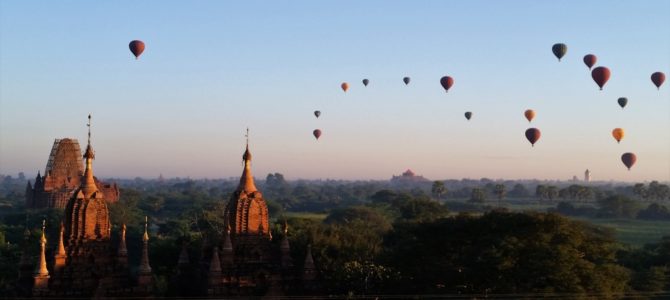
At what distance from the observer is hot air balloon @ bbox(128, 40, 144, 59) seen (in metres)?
Result: 41.6

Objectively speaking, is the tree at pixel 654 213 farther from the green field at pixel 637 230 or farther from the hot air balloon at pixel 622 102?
the hot air balloon at pixel 622 102

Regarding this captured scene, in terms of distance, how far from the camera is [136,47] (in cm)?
4162

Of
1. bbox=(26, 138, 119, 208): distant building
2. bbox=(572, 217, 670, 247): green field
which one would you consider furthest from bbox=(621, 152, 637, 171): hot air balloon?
bbox=(26, 138, 119, 208): distant building

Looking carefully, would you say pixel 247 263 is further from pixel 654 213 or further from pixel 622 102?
pixel 654 213

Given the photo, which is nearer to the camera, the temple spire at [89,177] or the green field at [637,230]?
the temple spire at [89,177]

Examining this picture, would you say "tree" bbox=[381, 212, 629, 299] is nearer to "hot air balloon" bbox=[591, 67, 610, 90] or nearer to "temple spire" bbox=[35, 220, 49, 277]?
"temple spire" bbox=[35, 220, 49, 277]

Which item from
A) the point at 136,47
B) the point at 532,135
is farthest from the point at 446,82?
the point at 136,47

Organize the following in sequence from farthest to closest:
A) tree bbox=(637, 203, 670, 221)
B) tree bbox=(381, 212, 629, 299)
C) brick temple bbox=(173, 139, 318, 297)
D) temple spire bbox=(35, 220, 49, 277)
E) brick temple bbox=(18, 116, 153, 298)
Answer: tree bbox=(637, 203, 670, 221), tree bbox=(381, 212, 629, 299), brick temple bbox=(173, 139, 318, 297), brick temple bbox=(18, 116, 153, 298), temple spire bbox=(35, 220, 49, 277)

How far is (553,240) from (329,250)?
10955 mm

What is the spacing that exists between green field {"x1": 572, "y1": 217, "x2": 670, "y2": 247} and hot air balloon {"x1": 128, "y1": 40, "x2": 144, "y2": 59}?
55.1 metres

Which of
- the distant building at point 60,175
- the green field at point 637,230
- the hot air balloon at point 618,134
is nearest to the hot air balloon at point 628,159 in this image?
the hot air balloon at point 618,134

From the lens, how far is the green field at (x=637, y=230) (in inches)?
3105

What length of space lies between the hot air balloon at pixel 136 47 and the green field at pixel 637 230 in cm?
5515

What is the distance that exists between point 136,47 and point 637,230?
7847 centimetres
